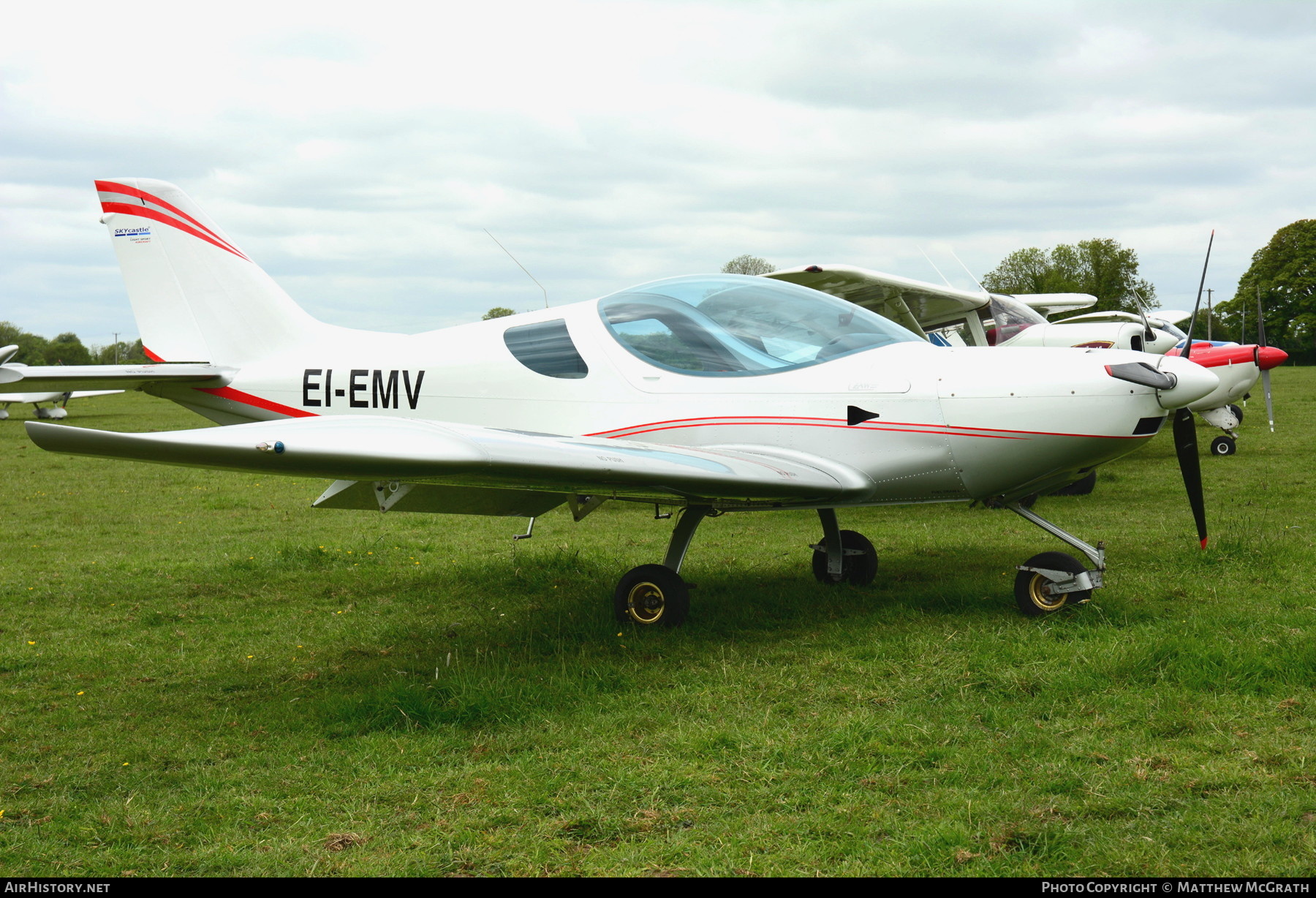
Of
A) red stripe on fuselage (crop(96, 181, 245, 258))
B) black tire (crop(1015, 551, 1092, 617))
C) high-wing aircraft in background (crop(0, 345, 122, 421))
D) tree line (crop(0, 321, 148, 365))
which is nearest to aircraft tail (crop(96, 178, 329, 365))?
red stripe on fuselage (crop(96, 181, 245, 258))

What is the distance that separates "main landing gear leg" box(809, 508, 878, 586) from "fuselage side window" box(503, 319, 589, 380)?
194 cm

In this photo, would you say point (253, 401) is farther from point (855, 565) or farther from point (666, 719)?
point (666, 719)

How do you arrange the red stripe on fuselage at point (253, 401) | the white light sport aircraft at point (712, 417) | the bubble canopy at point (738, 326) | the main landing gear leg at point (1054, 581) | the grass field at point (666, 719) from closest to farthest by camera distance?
the grass field at point (666, 719), the white light sport aircraft at point (712, 417), the main landing gear leg at point (1054, 581), the bubble canopy at point (738, 326), the red stripe on fuselage at point (253, 401)

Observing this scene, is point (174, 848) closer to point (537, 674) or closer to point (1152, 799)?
point (537, 674)

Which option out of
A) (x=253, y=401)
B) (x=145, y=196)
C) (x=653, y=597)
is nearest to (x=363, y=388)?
(x=253, y=401)

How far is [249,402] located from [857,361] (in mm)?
4571

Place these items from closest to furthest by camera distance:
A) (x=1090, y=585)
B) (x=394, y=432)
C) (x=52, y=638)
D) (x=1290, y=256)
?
1. (x=394, y=432)
2. (x=1090, y=585)
3. (x=52, y=638)
4. (x=1290, y=256)

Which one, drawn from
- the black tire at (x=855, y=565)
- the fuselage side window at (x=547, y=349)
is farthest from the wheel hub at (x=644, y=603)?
the black tire at (x=855, y=565)

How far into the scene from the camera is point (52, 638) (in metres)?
5.80

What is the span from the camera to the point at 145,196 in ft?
25.2

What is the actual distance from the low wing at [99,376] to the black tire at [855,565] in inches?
186

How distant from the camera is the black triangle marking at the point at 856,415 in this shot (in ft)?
17.7

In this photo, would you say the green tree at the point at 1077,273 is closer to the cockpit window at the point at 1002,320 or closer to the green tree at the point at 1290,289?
the green tree at the point at 1290,289

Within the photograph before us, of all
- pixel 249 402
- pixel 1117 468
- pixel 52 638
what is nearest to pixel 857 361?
pixel 249 402
